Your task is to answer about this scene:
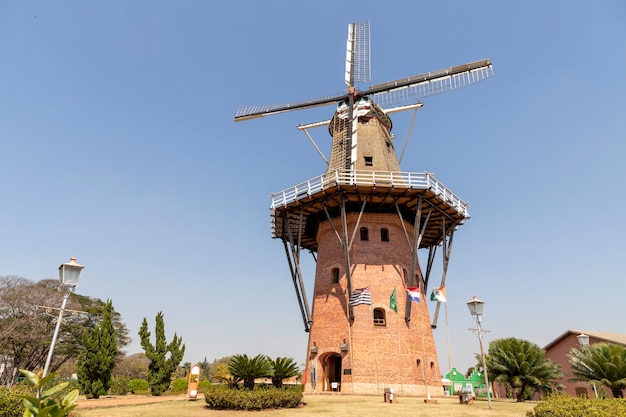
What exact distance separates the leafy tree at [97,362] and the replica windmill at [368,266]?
11.7 m

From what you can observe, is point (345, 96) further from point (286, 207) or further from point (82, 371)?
point (82, 371)

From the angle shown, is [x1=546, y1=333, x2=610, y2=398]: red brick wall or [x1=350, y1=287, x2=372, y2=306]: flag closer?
[x1=350, y1=287, x2=372, y2=306]: flag

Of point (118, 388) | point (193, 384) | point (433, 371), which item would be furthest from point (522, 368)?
point (118, 388)

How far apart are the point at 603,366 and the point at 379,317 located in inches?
418

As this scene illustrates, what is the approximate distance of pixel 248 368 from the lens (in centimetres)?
1728

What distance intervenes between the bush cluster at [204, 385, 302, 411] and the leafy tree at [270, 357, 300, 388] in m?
2.29

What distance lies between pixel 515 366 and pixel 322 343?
10.9 metres

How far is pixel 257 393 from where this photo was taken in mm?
15422

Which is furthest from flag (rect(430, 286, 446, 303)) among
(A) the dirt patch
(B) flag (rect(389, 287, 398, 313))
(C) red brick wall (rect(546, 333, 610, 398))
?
(C) red brick wall (rect(546, 333, 610, 398))

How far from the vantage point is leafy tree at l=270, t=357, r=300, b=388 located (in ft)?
60.7

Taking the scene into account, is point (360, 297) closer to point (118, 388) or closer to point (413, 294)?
point (413, 294)

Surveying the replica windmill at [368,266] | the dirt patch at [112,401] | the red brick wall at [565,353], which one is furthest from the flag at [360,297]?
the red brick wall at [565,353]

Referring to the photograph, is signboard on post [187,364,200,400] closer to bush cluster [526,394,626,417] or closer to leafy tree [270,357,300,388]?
leafy tree [270,357,300,388]

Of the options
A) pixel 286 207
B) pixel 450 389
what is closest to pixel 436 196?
pixel 286 207
